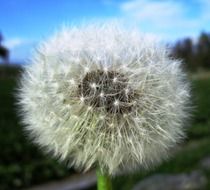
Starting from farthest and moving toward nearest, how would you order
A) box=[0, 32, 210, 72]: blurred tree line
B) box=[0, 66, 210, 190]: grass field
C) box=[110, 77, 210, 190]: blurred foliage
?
1. box=[0, 32, 210, 72]: blurred tree line
2. box=[0, 66, 210, 190]: grass field
3. box=[110, 77, 210, 190]: blurred foliage

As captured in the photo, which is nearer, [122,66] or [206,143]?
[122,66]

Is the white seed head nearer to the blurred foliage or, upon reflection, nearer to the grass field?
the blurred foliage

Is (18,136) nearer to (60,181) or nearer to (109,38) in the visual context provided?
(60,181)

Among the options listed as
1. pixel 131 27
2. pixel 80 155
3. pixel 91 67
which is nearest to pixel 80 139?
pixel 80 155

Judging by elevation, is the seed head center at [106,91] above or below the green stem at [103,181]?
above

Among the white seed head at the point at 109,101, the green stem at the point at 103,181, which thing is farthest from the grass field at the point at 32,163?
the green stem at the point at 103,181

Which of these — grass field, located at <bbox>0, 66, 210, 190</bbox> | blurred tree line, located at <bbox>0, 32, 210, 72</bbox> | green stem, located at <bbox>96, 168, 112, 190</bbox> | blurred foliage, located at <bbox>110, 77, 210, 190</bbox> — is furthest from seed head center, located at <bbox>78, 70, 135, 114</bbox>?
blurred tree line, located at <bbox>0, 32, 210, 72</bbox>

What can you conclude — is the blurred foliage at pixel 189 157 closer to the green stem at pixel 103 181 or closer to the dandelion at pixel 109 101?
the dandelion at pixel 109 101
